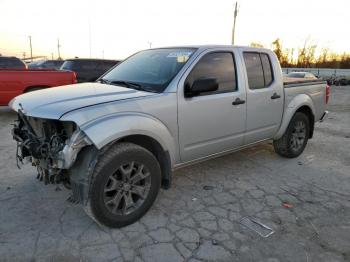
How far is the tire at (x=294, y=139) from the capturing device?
5.23m

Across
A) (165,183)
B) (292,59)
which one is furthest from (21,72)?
(292,59)

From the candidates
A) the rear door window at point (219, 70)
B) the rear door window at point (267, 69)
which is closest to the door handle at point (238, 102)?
the rear door window at point (219, 70)

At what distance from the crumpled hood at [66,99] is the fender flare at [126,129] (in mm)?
225

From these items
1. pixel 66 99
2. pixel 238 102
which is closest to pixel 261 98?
pixel 238 102

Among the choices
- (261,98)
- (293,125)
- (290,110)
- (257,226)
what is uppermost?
(261,98)

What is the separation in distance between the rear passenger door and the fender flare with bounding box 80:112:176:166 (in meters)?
1.46

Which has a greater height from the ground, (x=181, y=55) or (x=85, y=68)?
(x=181, y=55)

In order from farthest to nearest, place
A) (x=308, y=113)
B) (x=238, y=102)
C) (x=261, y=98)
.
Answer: (x=308, y=113) → (x=261, y=98) → (x=238, y=102)

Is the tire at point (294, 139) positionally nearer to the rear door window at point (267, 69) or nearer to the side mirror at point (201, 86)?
the rear door window at point (267, 69)

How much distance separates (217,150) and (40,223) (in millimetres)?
2270

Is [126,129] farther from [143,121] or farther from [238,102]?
[238,102]

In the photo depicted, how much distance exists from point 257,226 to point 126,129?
1.72 metres

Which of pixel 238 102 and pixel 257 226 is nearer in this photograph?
pixel 257 226

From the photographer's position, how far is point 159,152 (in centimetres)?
344
